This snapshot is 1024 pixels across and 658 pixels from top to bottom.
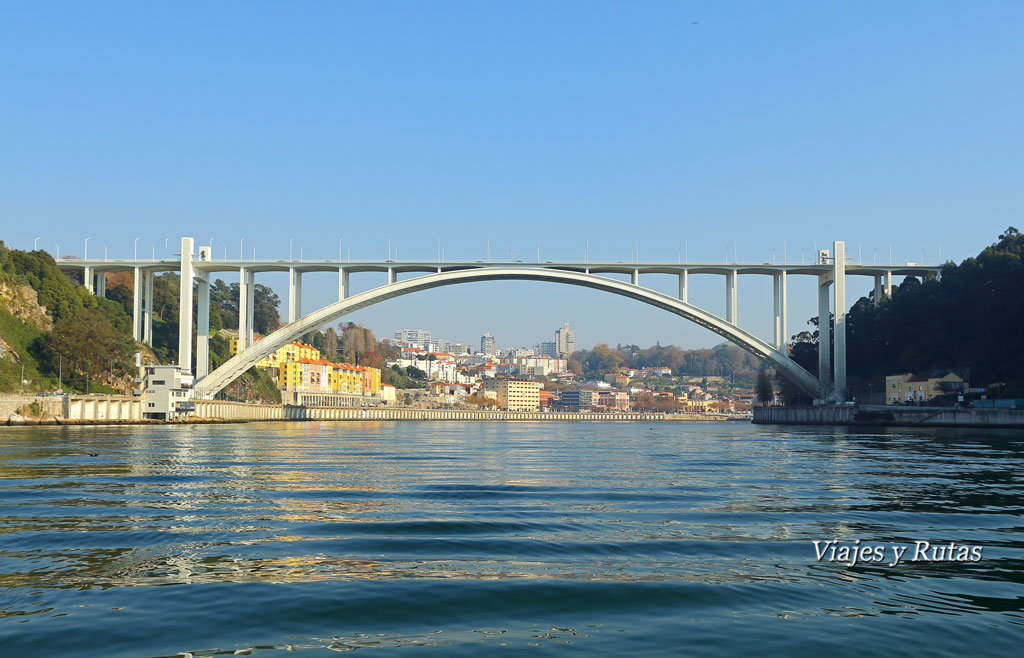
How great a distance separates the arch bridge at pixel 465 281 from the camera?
5881 cm

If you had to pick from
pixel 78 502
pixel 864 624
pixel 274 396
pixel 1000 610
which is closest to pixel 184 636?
pixel 864 624

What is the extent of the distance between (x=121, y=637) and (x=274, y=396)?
3759 inches

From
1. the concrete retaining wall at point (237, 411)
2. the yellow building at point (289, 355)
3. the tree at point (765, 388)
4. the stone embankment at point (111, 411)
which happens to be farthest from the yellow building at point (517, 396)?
the concrete retaining wall at point (237, 411)

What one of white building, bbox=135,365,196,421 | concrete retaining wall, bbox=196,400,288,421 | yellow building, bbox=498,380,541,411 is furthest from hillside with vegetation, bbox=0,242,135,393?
yellow building, bbox=498,380,541,411

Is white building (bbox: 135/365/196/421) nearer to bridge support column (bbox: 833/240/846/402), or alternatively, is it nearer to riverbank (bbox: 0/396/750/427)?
riverbank (bbox: 0/396/750/427)

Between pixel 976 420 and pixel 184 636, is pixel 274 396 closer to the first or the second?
pixel 976 420

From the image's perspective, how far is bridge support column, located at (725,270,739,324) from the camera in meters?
59.7

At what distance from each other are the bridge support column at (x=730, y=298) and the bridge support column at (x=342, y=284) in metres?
25.4

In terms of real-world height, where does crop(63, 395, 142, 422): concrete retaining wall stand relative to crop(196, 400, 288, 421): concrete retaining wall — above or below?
above

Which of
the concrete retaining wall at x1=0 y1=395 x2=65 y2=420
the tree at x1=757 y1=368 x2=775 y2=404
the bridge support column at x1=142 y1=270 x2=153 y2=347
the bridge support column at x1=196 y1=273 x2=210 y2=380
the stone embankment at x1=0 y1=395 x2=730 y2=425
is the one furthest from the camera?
the tree at x1=757 y1=368 x2=775 y2=404

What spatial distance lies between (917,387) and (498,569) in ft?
183

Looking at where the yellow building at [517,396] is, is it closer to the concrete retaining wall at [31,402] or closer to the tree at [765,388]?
the tree at [765,388]

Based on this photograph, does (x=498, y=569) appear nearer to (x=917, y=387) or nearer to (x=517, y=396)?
(x=917, y=387)

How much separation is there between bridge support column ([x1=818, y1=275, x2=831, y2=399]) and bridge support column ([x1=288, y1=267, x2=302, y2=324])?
35.8m
